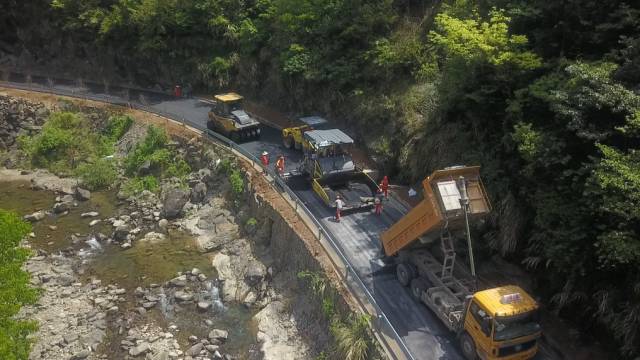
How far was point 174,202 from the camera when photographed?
26109 millimetres

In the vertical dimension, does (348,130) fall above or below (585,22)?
below

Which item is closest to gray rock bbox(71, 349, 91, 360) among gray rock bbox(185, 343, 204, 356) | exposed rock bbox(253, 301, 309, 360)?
gray rock bbox(185, 343, 204, 356)

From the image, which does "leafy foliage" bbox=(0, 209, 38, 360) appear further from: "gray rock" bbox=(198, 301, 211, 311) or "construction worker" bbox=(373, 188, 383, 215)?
"construction worker" bbox=(373, 188, 383, 215)

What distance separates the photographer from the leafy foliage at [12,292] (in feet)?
46.0

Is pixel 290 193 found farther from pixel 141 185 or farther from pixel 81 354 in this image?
pixel 141 185

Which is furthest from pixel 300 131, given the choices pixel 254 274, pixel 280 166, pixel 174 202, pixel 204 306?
pixel 204 306

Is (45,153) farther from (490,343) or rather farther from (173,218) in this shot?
(490,343)

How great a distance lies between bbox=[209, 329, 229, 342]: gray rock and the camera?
18.0 m

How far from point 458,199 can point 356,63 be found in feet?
47.2

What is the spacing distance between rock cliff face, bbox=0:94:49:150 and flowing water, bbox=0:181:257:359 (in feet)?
20.1

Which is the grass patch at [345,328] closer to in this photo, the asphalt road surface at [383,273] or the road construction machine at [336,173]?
the asphalt road surface at [383,273]

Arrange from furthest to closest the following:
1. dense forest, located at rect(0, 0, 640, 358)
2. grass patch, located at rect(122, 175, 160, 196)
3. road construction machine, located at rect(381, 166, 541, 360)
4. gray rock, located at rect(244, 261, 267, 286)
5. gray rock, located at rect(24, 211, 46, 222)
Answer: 1. grass patch, located at rect(122, 175, 160, 196)
2. gray rock, located at rect(24, 211, 46, 222)
3. gray rock, located at rect(244, 261, 267, 286)
4. road construction machine, located at rect(381, 166, 541, 360)
5. dense forest, located at rect(0, 0, 640, 358)

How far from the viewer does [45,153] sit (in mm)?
32562

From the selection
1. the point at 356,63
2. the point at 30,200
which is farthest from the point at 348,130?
the point at 30,200
